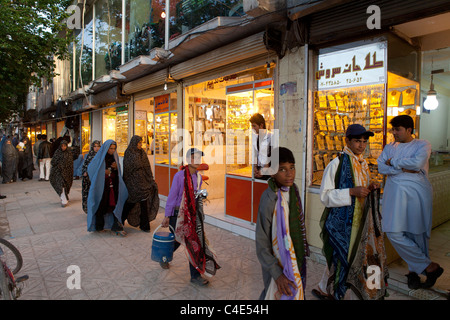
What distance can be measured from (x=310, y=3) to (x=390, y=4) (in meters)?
1.03

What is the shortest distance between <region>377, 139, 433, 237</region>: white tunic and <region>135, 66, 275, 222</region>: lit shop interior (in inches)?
91.5

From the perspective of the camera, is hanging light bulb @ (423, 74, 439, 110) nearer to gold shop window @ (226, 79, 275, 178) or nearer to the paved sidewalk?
gold shop window @ (226, 79, 275, 178)

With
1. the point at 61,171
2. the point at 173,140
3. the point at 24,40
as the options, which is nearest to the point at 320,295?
the point at 173,140

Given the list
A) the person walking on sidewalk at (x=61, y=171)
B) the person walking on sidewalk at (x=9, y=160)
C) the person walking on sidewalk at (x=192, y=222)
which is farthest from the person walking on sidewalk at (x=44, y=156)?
the person walking on sidewalk at (x=192, y=222)

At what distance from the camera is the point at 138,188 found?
19.0ft

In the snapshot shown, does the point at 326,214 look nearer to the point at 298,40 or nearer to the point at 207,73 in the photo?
the point at 298,40

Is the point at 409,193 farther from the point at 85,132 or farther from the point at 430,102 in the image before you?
the point at 85,132

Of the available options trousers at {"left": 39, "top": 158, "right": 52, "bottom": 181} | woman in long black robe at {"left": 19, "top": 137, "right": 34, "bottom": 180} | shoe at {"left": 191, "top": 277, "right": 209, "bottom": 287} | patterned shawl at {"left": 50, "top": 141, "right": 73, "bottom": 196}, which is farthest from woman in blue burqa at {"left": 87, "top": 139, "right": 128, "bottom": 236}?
woman in long black robe at {"left": 19, "top": 137, "right": 34, "bottom": 180}

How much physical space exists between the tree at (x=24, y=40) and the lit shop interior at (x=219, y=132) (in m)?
4.34

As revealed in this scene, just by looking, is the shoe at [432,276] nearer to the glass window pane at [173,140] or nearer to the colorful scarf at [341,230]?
the colorful scarf at [341,230]

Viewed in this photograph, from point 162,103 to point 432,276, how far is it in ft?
24.2

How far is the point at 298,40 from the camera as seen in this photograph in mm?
4500

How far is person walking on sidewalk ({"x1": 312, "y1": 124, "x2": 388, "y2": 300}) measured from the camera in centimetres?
276
